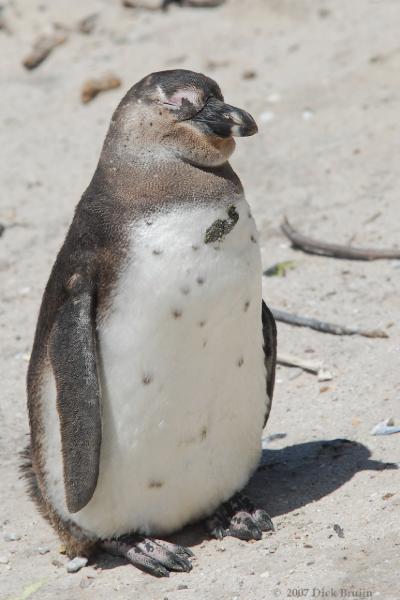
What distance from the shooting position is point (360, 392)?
490cm

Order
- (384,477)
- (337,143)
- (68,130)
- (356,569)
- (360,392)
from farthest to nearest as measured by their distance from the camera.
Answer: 1. (68,130)
2. (337,143)
3. (360,392)
4. (384,477)
5. (356,569)

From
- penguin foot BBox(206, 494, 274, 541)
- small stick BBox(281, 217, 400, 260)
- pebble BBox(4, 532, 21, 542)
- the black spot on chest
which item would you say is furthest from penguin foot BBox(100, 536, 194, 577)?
small stick BBox(281, 217, 400, 260)

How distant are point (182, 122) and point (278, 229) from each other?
3052mm

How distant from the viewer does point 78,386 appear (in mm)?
3670

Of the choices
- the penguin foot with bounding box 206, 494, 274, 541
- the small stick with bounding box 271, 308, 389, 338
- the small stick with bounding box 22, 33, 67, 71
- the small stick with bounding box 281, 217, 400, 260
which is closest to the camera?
the penguin foot with bounding box 206, 494, 274, 541

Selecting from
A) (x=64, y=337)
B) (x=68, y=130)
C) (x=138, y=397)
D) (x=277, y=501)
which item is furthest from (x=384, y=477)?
(x=68, y=130)

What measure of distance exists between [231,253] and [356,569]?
1.03 metres

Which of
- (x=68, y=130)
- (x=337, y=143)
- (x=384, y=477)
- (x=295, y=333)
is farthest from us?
(x=68, y=130)

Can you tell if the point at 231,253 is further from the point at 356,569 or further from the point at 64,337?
the point at 356,569

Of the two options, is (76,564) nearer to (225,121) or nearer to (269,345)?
(269,345)

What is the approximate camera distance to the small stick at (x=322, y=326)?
5.35 meters

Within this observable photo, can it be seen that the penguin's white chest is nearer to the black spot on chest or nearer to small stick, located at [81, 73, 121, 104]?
the black spot on chest

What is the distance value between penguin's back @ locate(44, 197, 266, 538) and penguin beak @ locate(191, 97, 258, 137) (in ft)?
0.74

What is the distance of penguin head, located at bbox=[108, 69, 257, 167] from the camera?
3.68 m
